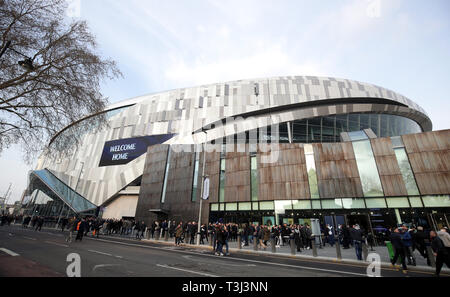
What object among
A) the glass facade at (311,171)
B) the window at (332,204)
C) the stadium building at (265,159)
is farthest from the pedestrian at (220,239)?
the window at (332,204)

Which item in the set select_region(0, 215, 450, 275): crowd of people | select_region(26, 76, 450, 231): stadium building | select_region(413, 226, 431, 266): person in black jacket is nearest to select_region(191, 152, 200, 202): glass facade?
select_region(26, 76, 450, 231): stadium building

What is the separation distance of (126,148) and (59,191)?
18118 mm

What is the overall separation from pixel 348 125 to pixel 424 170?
1602cm

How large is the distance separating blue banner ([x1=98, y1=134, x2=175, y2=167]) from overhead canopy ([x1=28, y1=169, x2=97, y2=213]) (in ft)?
26.9

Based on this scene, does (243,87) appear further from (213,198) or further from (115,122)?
(115,122)

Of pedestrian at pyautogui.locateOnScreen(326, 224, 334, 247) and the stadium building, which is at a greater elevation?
the stadium building

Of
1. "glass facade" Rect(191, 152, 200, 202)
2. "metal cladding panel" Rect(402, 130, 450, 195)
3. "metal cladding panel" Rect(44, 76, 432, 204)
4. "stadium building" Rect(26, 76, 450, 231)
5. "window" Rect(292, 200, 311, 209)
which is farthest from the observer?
"metal cladding panel" Rect(44, 76, 432, 204)

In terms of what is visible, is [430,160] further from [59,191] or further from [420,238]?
[59,191]

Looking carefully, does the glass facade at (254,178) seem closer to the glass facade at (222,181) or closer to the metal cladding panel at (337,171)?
the glass facade at (222,181)

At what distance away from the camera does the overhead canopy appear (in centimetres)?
3997

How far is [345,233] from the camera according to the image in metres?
15.5

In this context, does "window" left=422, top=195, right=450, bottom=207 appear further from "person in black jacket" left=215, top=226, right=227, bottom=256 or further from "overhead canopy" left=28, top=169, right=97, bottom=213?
"overhead canopy" left=28, top=169, right=97, bottom=213

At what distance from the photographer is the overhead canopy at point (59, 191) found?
3997 cm
